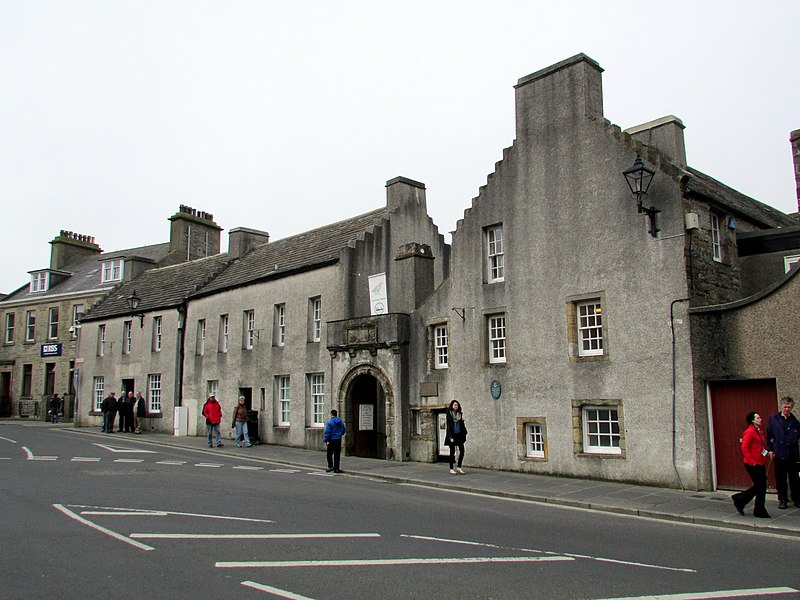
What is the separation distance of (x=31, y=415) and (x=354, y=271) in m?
32.3

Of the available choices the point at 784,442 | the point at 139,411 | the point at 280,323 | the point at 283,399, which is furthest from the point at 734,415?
the point at 139,411

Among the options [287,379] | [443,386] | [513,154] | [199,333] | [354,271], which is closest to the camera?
[513,154]

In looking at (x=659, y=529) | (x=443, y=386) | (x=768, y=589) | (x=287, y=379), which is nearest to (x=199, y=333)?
(x=287, y=379)

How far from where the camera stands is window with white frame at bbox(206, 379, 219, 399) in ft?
96.7

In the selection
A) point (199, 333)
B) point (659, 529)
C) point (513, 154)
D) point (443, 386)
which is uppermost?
point (513, 154)

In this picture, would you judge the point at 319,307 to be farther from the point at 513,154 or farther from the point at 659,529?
the point at 659,529

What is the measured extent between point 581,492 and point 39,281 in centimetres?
4361

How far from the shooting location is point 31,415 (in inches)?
1762

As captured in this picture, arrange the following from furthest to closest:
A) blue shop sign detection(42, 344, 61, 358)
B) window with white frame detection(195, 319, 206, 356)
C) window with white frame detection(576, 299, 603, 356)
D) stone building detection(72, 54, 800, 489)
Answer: blue shop sign detection(42, 344, 61, 358), window with white frame detection(195, 319, 206, 356), window with white frame detection(576, 299, 603, 356), stone building detection(72, 54, 800, 489)

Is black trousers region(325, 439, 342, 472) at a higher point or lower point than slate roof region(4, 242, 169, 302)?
lower

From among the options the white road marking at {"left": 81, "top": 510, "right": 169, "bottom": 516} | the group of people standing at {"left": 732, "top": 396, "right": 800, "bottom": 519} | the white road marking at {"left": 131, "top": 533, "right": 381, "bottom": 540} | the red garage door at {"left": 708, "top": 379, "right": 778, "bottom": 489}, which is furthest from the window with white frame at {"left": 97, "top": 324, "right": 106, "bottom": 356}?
the group of people standing at {"left": 732, "top": 396, "right": 800, "bottom": 519}

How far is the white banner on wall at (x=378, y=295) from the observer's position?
72.7ft

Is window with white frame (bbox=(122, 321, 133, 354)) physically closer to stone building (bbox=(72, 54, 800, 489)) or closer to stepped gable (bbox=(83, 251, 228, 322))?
stepped gable (bbox=(83, 251, 228, 322))

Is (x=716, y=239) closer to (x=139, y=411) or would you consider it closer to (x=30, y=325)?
(x=139, y=411)
